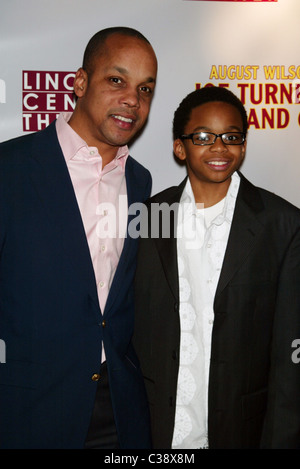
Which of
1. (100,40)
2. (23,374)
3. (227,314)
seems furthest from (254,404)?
(100,40)

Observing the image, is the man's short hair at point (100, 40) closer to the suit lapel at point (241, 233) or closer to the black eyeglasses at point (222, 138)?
the black eyeglasses at point (222, 138)

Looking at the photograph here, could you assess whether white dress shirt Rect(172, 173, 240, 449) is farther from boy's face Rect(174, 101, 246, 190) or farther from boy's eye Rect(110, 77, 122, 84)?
boy's eye Rect(110, 77, 122, 84)

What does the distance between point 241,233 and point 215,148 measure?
34 cm

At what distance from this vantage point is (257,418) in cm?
179

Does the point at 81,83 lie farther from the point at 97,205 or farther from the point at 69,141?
the point at 97,205

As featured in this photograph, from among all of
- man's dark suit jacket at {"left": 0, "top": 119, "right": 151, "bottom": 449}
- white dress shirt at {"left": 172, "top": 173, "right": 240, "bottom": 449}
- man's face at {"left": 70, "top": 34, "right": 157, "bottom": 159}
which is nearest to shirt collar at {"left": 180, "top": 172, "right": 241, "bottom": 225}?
white dress shirt at {"left": 172, "top": 173, "right": 240, "bottom": 449}

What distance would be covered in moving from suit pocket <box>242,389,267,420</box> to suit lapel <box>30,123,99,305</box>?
70cm

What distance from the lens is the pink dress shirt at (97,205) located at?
1747 millimetres

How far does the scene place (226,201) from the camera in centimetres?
182

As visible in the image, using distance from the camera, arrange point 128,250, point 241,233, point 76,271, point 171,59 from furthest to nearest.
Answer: point 171,59, point 128,250, point 241,233, point 76,271

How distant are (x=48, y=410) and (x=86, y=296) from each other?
0.45 m

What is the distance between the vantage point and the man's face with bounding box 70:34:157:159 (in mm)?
1781

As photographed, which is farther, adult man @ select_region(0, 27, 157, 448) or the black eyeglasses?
the black eyeglasses
